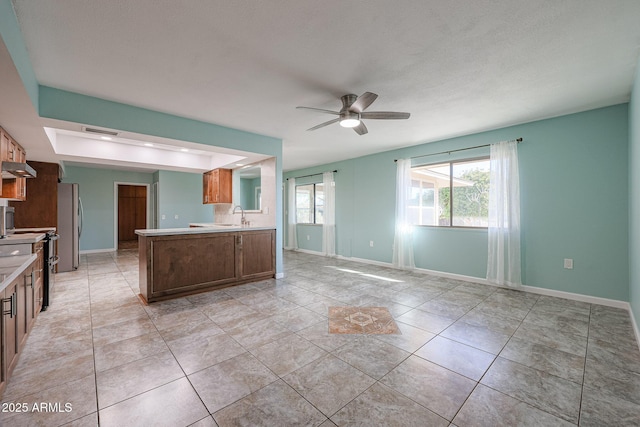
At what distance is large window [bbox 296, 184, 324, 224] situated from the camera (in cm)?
757

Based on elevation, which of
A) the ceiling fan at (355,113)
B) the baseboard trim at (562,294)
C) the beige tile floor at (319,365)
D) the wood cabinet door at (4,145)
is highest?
the ceiling fan at (355,113)

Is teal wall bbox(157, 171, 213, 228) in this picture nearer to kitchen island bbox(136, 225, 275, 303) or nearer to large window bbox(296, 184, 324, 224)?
large window bbox(296, 184, 324, 224)


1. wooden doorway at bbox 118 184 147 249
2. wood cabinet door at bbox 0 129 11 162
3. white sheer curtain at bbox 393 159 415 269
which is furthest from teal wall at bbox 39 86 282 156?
wooden doorway at bbox 118 184 147 249

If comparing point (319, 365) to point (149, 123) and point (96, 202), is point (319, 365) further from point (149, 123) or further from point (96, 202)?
point (96, 202)

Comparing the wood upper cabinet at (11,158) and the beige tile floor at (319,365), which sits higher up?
the wood upper cabinet at (11,158)

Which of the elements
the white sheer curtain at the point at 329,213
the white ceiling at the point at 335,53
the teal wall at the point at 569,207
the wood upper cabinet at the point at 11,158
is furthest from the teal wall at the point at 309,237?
the wood upper cabinet at the point at 11,158

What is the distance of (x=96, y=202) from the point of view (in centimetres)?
730

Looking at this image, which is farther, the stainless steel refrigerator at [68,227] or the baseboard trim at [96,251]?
the baseboard trim at [96,251]

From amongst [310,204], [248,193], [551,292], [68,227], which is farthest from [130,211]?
[551,292]

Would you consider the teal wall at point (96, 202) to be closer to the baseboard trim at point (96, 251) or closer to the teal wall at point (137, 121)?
the baseboard trim at point (96, 251)

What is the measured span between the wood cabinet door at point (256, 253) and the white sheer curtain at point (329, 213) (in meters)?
2.53

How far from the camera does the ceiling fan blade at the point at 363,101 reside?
2.42 metres

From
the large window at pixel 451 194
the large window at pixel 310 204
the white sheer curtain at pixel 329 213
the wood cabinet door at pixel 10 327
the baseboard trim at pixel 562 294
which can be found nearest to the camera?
the wood cabinet door at pixel 10 327

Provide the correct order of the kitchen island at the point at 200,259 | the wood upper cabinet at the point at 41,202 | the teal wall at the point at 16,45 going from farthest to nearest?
the wood upper cabinet at the point at 41,202
the kitchen island at the point at 200,259
the teal wall at the point at 16,45
